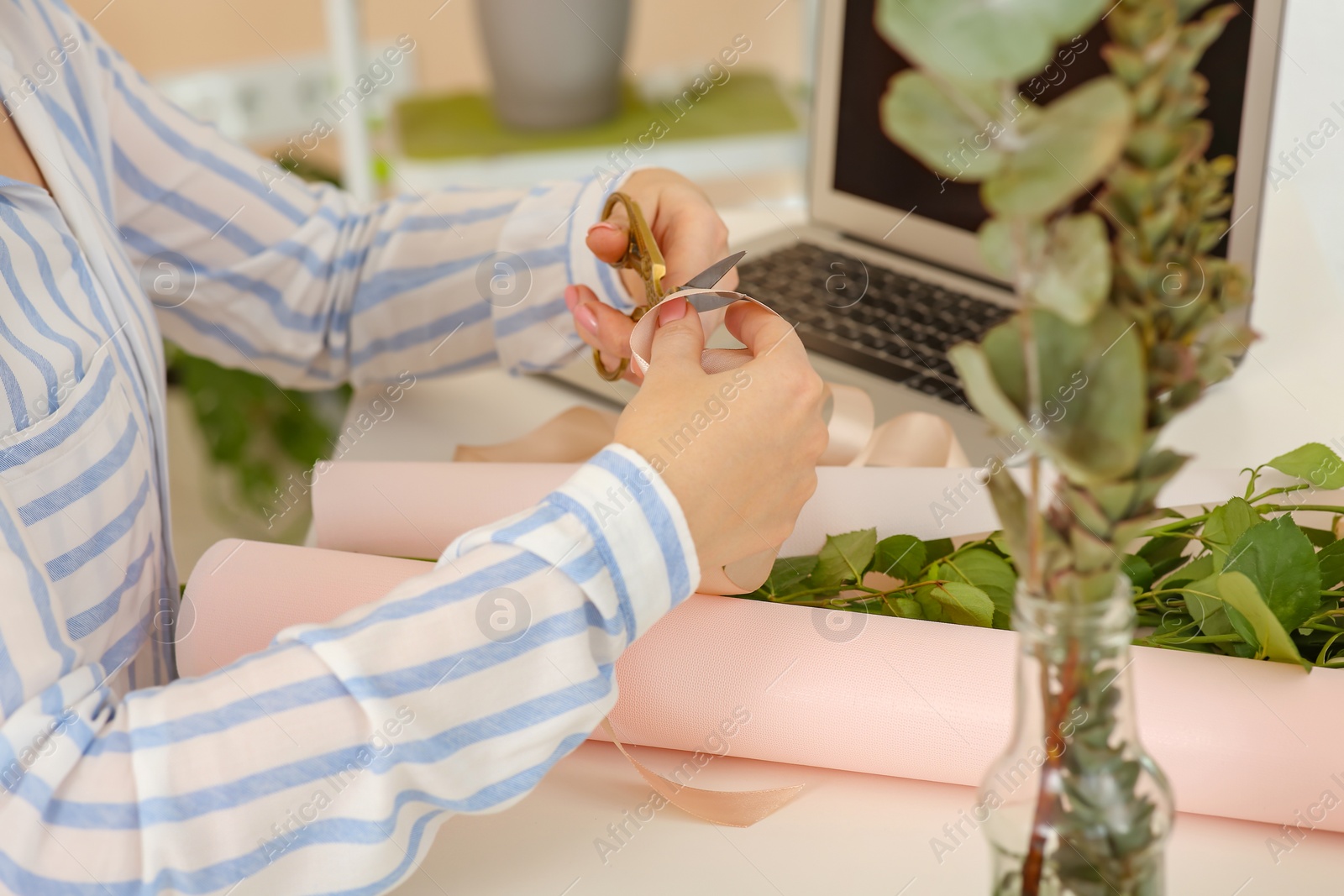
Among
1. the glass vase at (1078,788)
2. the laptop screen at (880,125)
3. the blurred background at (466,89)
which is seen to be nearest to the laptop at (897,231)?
the laptop screen at (880,125)

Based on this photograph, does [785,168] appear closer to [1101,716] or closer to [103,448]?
[103,448]

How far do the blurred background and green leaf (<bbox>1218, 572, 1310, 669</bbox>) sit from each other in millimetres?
1430

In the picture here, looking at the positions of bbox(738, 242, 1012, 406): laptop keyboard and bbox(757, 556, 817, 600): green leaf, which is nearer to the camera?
bbox(757, 556, 817, 600): green leaf

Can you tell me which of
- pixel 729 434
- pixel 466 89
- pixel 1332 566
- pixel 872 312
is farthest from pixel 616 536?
pixel 466 89

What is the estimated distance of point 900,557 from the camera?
0.49 m

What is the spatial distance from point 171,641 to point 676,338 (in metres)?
0.33

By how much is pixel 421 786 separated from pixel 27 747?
130 millimetres

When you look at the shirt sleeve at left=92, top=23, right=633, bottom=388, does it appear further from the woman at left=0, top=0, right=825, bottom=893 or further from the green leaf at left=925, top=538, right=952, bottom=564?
the green leaf at left=925, top=538, right=952, bottom=564

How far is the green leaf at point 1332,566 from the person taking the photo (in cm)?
44

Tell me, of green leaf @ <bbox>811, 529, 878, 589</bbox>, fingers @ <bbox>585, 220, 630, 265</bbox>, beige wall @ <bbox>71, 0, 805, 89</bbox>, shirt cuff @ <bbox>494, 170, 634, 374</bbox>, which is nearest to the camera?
green leaf @ <bbox>811, 529, 878, 589</bbox>

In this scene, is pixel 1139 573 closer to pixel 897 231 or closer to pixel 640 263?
pixel 640 263

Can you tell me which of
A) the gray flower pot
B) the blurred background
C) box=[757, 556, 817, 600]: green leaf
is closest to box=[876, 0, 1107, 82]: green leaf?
box=[757, 556, 817, 600]: green leaf

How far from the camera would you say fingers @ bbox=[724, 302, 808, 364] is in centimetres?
44

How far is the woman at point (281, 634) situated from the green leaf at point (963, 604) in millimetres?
65
